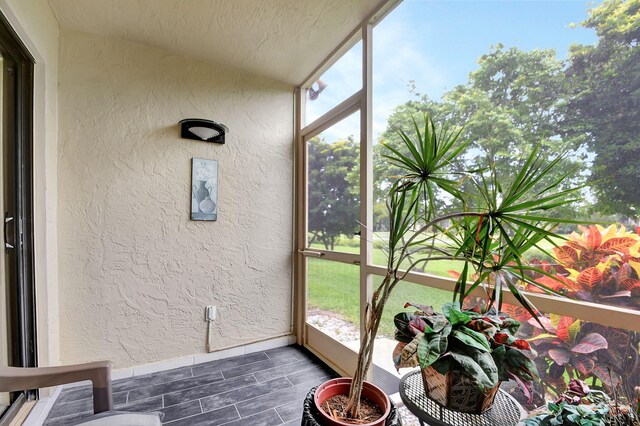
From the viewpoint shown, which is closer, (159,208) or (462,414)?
(462,414)

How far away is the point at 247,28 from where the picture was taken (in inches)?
84.6

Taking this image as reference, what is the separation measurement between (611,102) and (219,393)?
2626 mm

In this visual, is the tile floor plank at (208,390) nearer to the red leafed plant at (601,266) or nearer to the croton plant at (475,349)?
the croton plant at (475,349)

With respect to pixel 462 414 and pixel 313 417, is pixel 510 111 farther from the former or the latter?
pixel 313 417

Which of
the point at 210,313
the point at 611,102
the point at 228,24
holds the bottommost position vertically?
the point at 210,313

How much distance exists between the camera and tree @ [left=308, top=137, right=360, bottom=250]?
2291 millimetres

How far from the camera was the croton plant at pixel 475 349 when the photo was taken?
896 millimetres

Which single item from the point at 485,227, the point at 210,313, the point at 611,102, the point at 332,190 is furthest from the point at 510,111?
the point at 210,313

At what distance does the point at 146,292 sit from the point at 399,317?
6.79 ft

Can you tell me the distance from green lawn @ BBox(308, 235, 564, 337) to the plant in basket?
434 millimetres

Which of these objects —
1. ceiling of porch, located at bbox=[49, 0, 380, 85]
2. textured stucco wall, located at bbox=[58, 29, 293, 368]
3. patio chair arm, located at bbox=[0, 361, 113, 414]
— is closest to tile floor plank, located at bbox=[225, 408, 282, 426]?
patio chair arm, located at bbox=[0, 361, 113, 414]

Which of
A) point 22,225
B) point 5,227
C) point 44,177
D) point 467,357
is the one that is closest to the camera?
point 467,357

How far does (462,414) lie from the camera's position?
103 centimetres

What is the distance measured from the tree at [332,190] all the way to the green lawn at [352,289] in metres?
0.13
